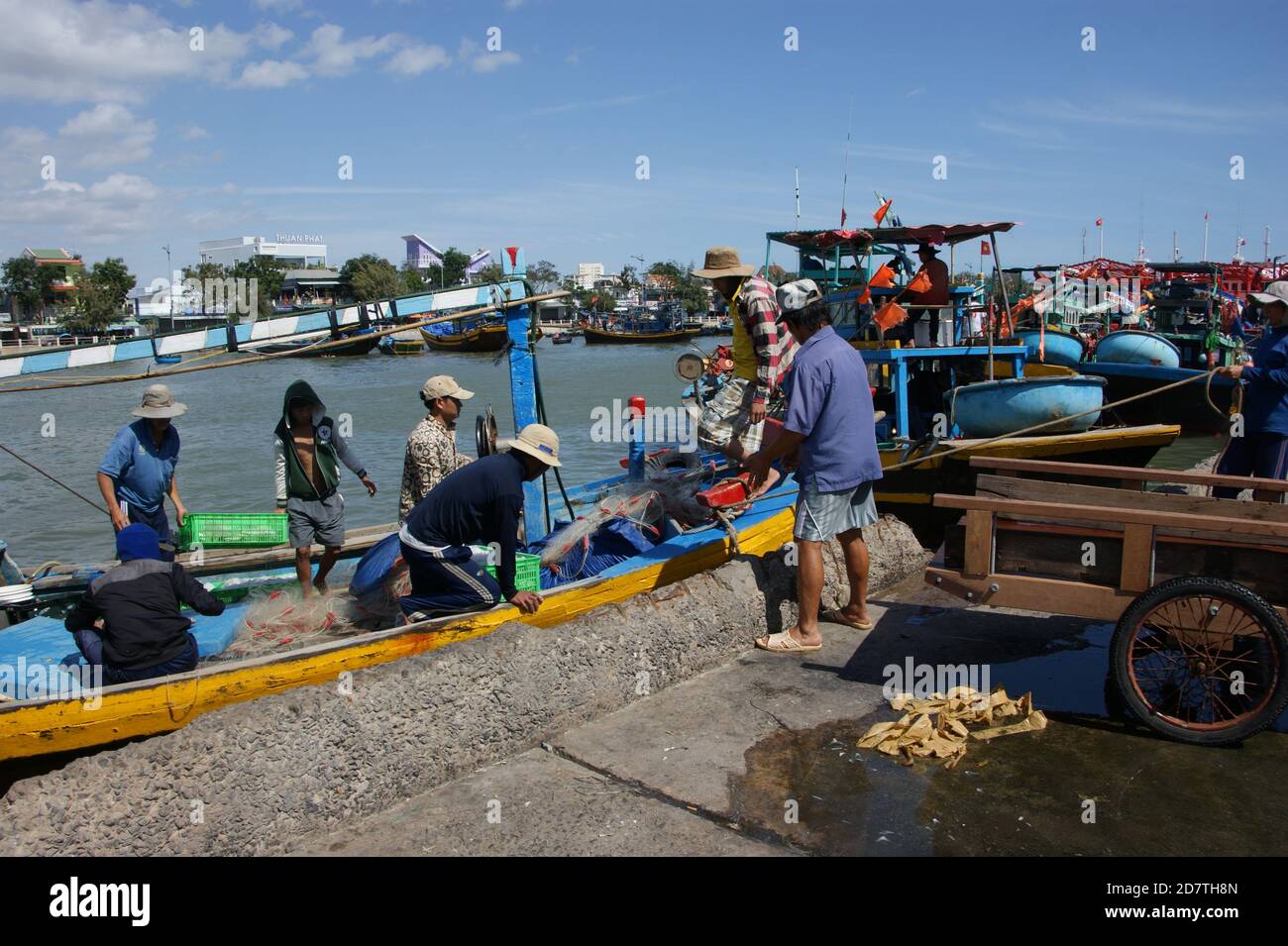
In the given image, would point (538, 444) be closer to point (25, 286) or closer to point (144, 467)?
point (144, 467)

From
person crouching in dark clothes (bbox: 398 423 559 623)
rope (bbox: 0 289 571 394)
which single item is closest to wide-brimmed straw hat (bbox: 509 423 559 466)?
person crouching in dark clothes (bbox: 398 423 559 623)

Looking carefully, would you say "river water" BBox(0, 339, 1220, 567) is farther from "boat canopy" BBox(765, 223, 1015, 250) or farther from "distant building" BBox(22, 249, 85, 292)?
"distant building" BBox(22, 249, 85, 292)

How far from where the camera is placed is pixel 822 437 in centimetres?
500

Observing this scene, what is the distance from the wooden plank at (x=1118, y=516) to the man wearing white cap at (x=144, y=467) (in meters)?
4.56

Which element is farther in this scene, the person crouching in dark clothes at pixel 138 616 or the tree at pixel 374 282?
the tree at pixel 374 282

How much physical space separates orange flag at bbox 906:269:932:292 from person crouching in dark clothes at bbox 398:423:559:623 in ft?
20.3

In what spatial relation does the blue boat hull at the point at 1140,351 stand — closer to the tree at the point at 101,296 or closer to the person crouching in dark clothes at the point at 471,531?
the person crouching in dark clothes at the point at 471,531

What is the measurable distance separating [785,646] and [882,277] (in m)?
5.70

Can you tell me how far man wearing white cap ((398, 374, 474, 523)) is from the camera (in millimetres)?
5801

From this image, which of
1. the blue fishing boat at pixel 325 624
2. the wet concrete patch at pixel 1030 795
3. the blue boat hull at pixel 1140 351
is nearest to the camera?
the wet concrete patch at pixel 1030 795

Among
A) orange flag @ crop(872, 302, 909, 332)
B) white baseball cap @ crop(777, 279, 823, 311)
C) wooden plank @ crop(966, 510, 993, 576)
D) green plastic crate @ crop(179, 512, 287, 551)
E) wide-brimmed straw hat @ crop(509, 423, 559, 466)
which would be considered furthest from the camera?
orange flag @ crop(872, 302, 909, 332)

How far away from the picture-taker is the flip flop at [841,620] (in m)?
5.59

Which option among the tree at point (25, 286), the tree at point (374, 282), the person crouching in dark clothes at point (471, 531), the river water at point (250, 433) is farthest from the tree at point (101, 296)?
the person crouching in dark clothes at point (471, 531)

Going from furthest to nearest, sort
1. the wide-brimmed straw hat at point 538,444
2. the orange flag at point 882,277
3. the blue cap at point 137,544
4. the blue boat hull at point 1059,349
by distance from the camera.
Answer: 1. the blue boat hull at point 1059,349
2. the orange flag at point 882,277
3. the wide-brimmed straw hat at point 538,444
4. the blue cap at point 137,544
